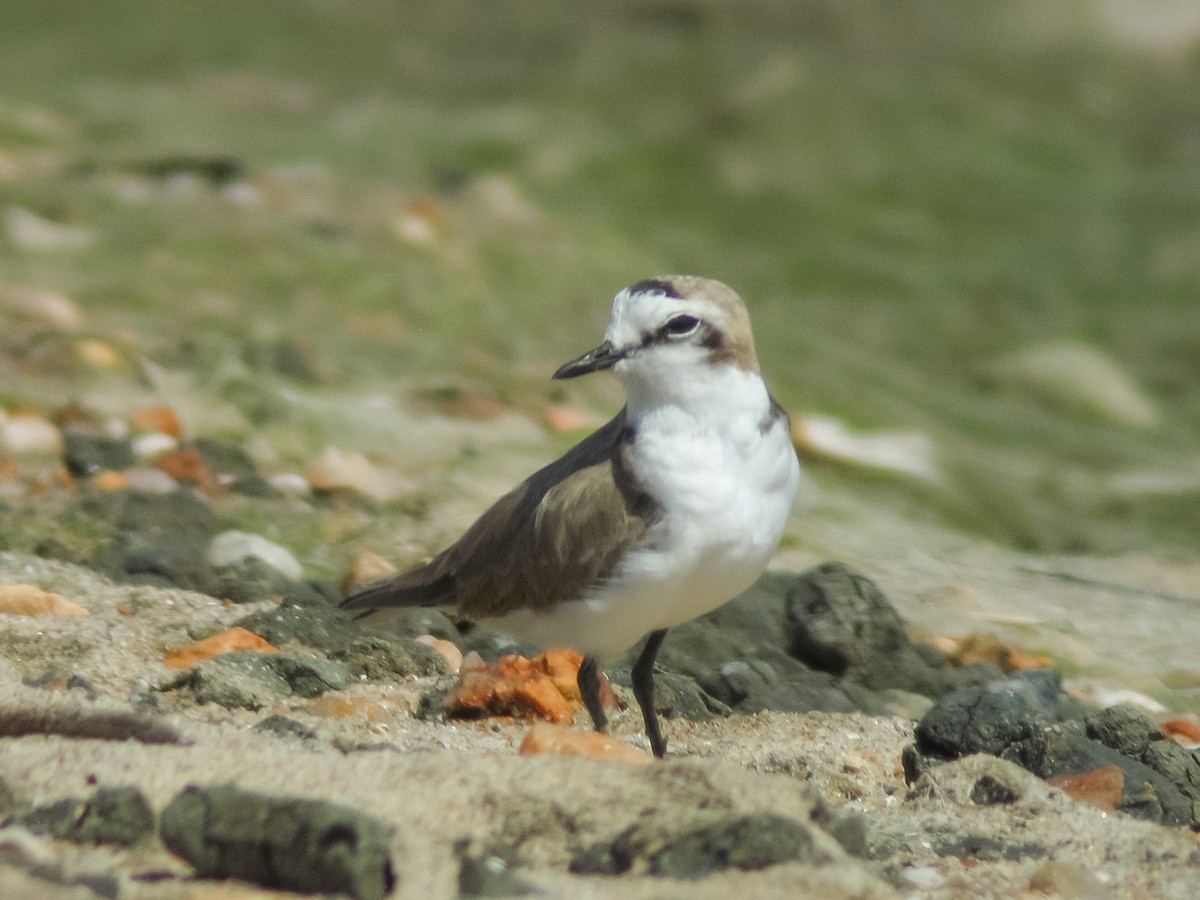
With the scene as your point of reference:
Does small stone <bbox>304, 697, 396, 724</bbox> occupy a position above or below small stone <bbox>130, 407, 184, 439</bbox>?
below

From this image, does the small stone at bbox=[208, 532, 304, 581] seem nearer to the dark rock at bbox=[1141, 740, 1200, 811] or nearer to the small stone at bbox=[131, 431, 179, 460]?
the small stone at bbox=[131, 431, 179, 460]

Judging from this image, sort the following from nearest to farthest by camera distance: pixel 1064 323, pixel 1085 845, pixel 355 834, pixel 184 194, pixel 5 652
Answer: pixel 355 834
pixel 1085 845
pixel 5 652
pixel 184 194
pixel 1064 323

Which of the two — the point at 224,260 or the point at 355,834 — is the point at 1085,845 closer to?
the point at 355,834

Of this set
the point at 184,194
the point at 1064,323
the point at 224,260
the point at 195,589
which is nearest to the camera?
the point at 195,589

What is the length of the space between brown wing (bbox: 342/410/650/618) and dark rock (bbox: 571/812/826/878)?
1097 mm

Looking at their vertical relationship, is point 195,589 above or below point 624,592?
below

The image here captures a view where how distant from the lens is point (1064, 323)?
41.0ft

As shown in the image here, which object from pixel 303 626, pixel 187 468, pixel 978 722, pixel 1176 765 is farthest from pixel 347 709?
pixel 187 468

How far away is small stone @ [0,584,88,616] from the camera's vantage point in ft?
16.1

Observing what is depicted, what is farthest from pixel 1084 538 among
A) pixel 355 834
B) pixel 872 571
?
pixel 355 834

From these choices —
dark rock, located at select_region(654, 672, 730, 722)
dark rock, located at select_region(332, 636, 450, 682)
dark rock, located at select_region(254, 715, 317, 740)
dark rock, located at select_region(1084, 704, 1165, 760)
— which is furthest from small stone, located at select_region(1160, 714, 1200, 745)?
dark rock, located at select_region(254, 715, 317, 740)

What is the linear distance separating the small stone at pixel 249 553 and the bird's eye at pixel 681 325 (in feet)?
7.06

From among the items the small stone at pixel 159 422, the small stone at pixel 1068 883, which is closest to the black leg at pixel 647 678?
the small stone at pixel 1068 883

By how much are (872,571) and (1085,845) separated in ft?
9.62
